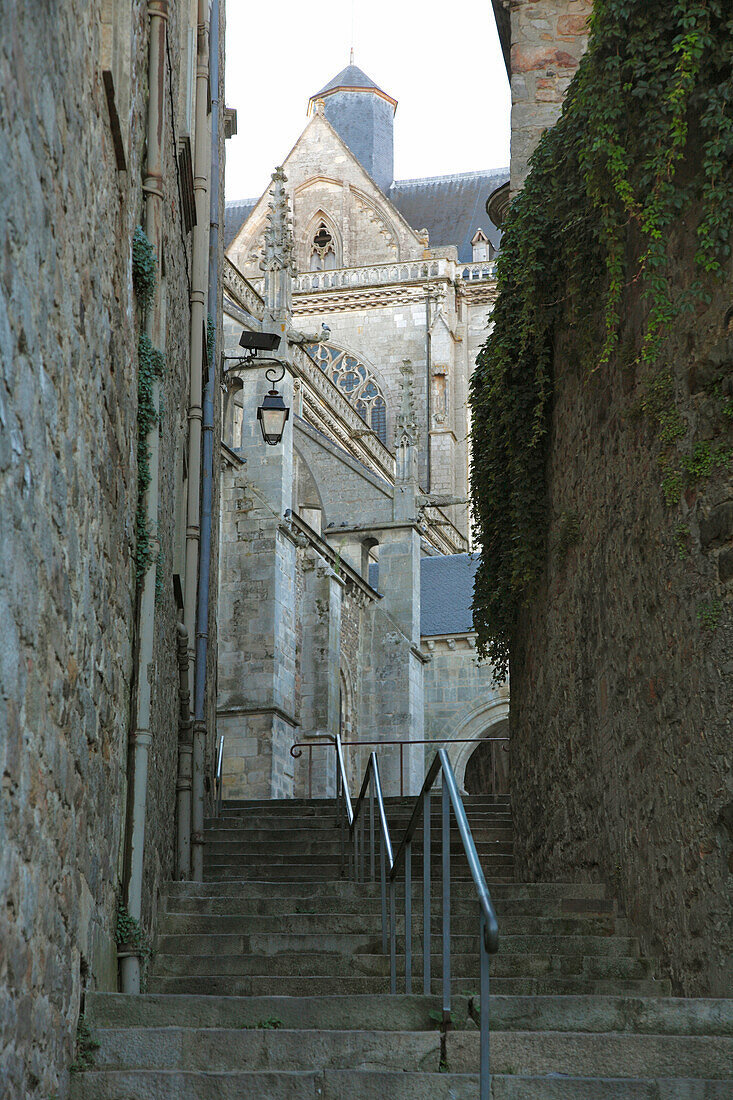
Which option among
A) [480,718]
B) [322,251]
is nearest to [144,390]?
[480,718]

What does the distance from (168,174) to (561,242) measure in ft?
6.86

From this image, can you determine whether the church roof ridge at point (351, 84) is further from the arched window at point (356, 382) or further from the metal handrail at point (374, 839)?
the metal handrail at point (374, 839)

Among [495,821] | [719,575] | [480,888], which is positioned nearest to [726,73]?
[719,575]

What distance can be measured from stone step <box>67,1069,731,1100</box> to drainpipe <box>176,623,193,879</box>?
4284mm

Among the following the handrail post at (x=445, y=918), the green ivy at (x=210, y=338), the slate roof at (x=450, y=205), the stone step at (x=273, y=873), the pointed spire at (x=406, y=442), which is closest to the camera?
the handrail post at (x=445, y=918)

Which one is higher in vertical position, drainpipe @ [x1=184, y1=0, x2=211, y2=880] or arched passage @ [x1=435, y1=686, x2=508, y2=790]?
drainpipe @ [x1=184, y1=0, x2=211, y2=880]

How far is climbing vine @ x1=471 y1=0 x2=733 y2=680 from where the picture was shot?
17.9 ft

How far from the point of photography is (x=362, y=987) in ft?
17.9

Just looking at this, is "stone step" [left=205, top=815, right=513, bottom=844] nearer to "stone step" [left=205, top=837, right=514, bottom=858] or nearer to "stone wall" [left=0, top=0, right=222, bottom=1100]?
"stone step" [left=205, top=837, right=514, bottom=858]

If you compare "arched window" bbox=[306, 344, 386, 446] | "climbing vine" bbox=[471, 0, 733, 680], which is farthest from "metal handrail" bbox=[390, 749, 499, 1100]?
"arched window" bbox=[306, 344, 386, 446]

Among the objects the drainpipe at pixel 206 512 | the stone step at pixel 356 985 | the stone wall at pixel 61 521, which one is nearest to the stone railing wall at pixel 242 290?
the drainpipe at pixel 206 512

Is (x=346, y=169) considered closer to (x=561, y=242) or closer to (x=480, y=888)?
(x=561, y=242)

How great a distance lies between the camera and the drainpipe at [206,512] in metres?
8.85

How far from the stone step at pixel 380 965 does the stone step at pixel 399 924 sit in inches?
13.3
